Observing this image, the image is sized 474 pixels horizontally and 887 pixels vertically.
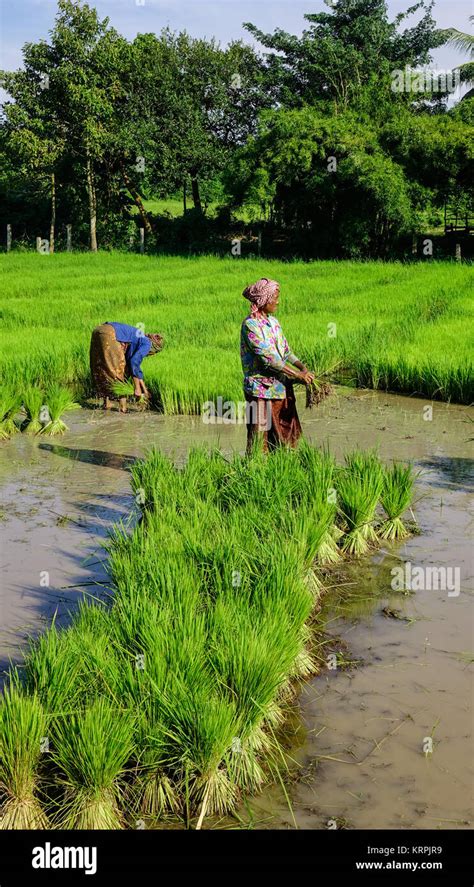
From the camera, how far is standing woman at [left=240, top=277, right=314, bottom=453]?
18.1 ft

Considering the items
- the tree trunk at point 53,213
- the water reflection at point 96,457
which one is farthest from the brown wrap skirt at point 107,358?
the tree trunk at point 53,213

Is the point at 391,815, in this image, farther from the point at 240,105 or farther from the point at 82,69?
the point at 240,105

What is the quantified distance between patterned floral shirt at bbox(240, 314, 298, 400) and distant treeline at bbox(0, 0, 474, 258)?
14.9 metres

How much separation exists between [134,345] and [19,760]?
5409 millimetres

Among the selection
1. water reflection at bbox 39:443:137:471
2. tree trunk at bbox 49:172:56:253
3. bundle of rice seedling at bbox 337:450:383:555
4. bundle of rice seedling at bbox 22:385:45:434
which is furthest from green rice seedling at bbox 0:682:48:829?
tree trunk at bbox 49:172:56:253

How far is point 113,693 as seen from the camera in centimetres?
301

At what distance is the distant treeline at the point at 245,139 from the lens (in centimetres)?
A: 2067

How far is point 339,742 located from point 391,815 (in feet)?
1.42

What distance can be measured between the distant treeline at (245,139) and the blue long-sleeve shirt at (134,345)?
12902mm

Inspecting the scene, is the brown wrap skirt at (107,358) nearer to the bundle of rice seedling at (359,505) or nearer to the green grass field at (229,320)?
the green grass field at (229,320)

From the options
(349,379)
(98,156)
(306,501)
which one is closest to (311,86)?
(98,156)

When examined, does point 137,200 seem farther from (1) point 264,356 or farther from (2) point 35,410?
(1) point 264,356

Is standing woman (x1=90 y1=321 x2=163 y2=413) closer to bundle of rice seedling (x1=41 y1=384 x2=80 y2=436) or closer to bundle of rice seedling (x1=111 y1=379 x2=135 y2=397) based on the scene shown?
bundle of rice seedling (x1=111 y1=379 x2=135 y2=397)

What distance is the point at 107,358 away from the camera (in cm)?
807
